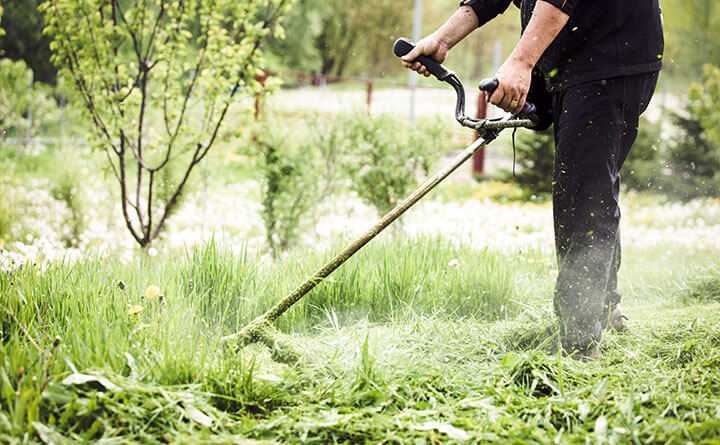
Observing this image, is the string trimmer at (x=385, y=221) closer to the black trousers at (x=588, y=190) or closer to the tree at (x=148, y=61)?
the black trousers at (x=588, y=190)

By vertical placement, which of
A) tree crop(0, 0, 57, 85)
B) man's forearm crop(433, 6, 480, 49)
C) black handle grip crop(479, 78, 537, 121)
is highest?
tree crop(0, 0, 57, 85)

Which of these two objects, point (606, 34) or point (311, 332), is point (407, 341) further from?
point (606, 34)

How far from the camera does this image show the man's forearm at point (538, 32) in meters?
2.84

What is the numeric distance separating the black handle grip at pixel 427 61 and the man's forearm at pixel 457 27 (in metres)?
0.14

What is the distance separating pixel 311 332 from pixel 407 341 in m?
0.45

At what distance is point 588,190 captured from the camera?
3.10 m

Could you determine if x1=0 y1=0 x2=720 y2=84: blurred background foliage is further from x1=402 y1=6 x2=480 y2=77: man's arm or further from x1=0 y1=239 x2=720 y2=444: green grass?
x1=402 y1=6 x2=480 y2=77: man's arm

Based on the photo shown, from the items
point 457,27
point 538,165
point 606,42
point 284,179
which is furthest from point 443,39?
point 538,165

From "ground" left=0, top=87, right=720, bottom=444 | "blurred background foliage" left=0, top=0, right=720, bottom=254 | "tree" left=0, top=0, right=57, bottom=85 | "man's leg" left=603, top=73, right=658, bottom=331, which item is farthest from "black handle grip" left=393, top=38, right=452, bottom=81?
"tree" left=0, top=0, right=57, bottom=85

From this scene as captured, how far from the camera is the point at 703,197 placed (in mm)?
9297

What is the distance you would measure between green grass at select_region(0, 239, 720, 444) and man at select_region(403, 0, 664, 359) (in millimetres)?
227

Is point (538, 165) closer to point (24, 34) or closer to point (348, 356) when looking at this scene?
point (24, 34)

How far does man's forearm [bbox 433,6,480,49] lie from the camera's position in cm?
329

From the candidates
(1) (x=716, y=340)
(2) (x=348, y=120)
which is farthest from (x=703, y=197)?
(1) (x=716, y=340)
